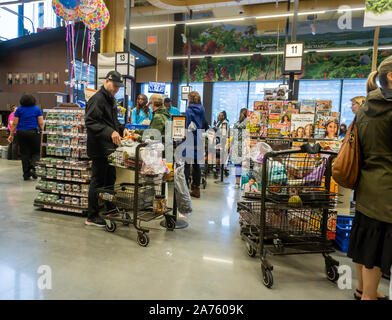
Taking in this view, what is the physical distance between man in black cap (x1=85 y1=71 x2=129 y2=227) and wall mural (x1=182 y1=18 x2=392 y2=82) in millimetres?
10761

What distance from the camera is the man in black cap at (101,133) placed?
315cm

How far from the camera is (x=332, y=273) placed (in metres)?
2.26

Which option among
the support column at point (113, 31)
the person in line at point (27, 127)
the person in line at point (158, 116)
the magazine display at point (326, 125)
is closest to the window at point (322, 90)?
the support column at point (113, 31)

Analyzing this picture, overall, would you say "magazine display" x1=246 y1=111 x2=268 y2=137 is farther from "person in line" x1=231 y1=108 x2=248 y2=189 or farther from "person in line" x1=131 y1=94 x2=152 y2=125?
"person in line" x1=231 y1=108 x2=248 y2=189

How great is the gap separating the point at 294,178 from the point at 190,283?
1.19m

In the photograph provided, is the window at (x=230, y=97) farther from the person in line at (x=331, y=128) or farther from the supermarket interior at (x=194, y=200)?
the person in line at (x=331, y=128)

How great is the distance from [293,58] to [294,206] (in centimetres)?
258

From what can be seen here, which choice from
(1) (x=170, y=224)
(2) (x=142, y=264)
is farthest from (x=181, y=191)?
(2) (x=142, y=264)

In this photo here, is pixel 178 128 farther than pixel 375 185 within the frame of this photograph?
Yes

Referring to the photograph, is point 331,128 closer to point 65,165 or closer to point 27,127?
point 65,165

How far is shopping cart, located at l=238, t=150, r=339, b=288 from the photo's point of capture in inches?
88.7

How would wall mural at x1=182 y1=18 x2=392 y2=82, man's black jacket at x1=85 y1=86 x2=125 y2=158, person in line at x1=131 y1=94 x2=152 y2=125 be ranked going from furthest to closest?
wall mural at x1=182 y1=18 x2=392 y2=82 → person in line at x1=131 y1=94 x2=152 y2=125 → man's black jacket at x1=85 y1=86 x2=125 y2=158

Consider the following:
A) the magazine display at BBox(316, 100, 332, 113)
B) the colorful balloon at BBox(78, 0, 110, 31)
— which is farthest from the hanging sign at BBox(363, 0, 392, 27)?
the colorful balloon at BBox(78, 0, 110, 31)
